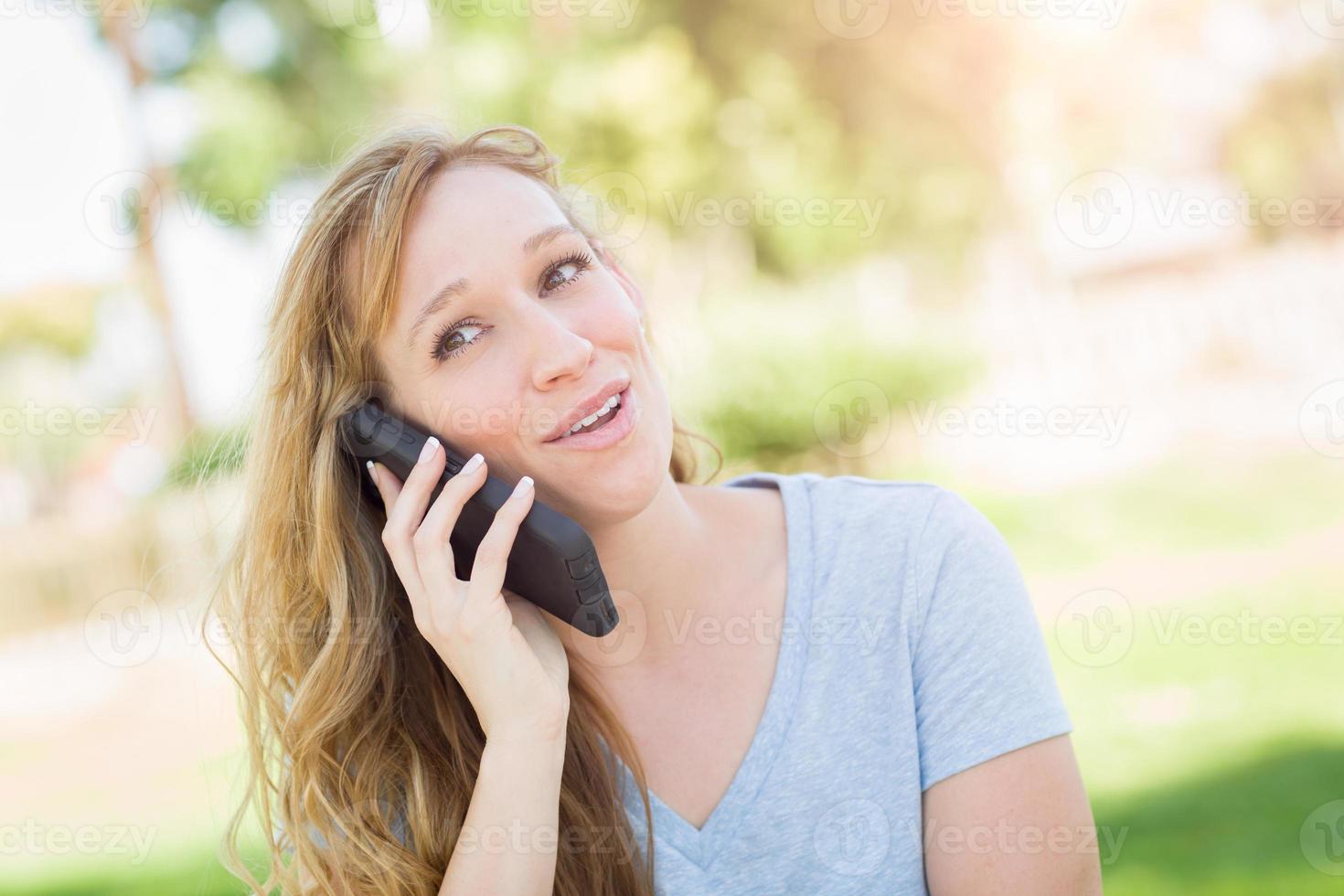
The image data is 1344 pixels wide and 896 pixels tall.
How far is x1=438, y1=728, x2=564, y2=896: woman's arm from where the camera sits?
2082 millimetres

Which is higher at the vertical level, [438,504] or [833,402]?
[438,504]

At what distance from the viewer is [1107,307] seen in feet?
36.7

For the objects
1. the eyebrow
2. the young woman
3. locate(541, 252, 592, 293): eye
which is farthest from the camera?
locate(541, 252, 592, 293): eye

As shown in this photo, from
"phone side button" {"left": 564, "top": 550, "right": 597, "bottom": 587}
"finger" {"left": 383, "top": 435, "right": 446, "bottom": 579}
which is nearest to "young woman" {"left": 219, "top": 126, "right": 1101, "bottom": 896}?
"finger" {"left": 383, "top": 435, "right": 446, "bottom": 579}

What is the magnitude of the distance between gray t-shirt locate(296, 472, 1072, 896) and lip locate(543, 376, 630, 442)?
0.65 m

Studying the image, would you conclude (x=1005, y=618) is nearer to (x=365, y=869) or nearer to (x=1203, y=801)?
(x=365, y=869)

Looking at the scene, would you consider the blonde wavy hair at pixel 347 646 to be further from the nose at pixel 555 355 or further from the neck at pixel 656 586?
the nose at pixel 555 355

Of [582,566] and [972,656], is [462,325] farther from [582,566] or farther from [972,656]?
[972,656]

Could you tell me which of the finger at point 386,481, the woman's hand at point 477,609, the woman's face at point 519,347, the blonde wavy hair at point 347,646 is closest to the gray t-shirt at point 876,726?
the blonde wavy hair at point 347,646

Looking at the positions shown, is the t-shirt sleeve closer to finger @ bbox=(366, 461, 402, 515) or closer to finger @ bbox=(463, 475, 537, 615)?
finger @ bbox=(463, 475, 537, 615)

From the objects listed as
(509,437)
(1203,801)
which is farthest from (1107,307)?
(509,437)

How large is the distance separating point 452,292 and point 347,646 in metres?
0.82

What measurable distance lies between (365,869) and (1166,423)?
9.14 m

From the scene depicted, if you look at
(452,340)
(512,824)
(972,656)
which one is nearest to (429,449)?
(452,340)
